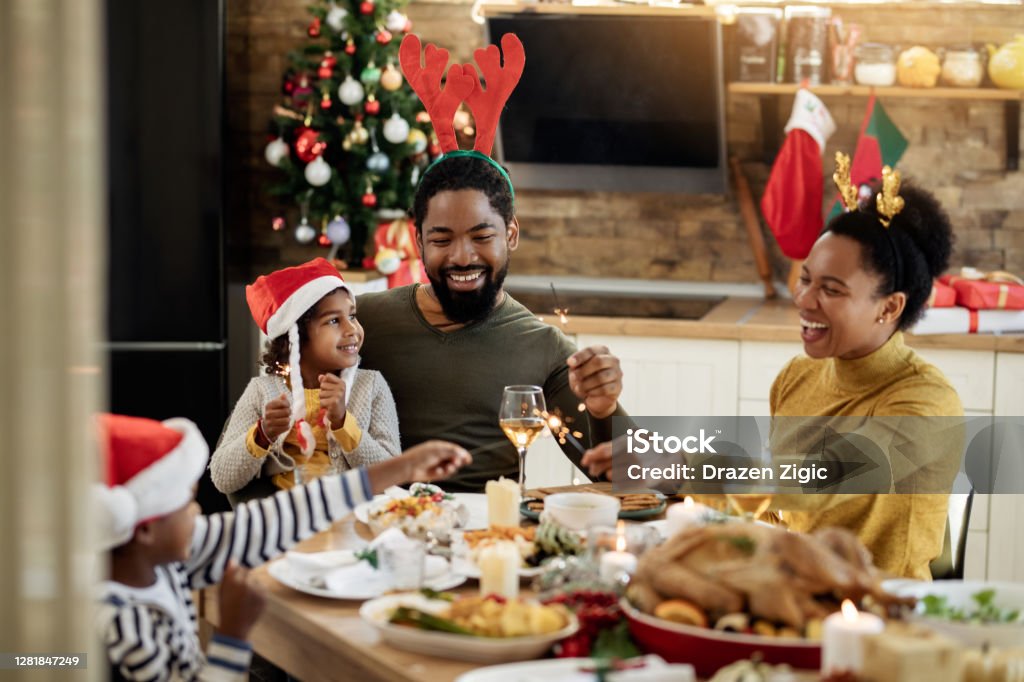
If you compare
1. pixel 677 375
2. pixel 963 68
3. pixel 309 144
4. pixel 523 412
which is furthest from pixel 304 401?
pixel 963 68

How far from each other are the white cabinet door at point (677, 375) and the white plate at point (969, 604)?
2.58 meters

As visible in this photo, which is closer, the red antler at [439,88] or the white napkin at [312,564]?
the white napkin at [312,564]

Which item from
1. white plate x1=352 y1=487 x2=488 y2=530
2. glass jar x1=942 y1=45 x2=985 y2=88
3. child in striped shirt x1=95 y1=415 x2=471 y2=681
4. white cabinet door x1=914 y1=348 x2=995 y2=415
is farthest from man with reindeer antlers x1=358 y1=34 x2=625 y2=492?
glass jar x1=942 y1=45 x2=985 y2=88

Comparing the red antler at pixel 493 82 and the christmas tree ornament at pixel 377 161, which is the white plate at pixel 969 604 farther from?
the christmas tree ornament at pixel 377 161

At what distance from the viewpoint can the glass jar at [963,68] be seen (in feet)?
14.5

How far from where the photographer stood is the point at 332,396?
2369 mm

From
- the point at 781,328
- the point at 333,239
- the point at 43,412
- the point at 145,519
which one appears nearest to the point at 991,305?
the point at 781,328

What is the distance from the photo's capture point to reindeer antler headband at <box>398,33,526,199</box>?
282cm

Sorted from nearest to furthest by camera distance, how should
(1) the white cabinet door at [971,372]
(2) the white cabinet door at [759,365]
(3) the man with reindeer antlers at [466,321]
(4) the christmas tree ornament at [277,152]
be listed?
1. (3) the man with reindeer antlers at [466,321]
2. (1) the white cabinet door at [971,372]
3. (2) the white cabinet door at [759,365]
4. (4) the christmas tree ornament at [277,152]

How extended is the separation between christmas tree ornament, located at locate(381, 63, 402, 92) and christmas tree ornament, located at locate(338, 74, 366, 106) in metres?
0.10

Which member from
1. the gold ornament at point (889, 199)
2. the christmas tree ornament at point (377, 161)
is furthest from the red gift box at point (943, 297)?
the christmas tree ornament at point (377, 161)

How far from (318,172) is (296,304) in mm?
2151

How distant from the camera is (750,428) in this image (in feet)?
14.0

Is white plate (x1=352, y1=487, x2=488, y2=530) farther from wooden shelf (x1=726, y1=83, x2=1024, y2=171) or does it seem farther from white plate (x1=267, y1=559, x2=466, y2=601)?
wooden shelf (x1=726, y1=83, x2=1024, y2=171)
